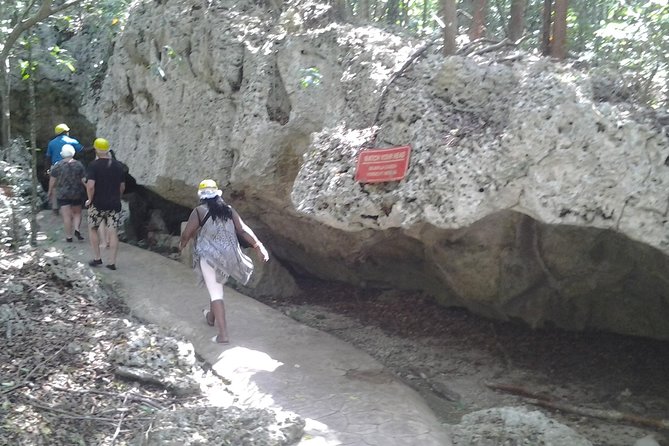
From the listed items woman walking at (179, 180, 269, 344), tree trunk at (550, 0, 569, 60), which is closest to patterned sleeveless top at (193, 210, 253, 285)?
woman walking at (179, 180, 269, 344)

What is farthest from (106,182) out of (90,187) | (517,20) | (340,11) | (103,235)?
(517,20)

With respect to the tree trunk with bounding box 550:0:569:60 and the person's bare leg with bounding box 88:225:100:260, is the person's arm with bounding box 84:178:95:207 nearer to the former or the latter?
the person's bare leg with bounding box 88:225:100:260

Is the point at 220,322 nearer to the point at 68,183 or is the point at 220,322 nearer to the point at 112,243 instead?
the point at 112,243

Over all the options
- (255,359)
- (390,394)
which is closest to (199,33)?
(255,359)

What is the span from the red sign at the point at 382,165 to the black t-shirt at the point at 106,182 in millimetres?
3358

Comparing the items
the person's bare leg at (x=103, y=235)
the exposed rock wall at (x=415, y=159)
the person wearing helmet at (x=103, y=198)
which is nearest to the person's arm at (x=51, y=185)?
the exposed rock wall at (x=415, y=159)

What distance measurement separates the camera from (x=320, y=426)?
4.89 meters

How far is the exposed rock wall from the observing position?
5117 millimetres

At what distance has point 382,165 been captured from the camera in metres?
6.05

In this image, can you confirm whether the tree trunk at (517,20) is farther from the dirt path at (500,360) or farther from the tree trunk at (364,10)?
the dirt path at (500,360)

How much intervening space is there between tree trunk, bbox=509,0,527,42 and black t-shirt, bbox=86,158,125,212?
4.83 metres

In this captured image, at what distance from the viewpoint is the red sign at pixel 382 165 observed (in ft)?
19.5

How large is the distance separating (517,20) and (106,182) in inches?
200

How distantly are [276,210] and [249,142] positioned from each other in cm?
104
